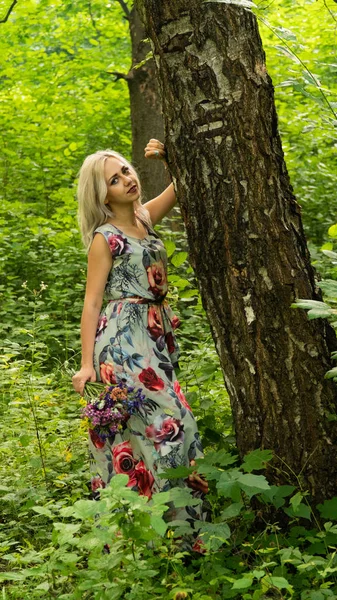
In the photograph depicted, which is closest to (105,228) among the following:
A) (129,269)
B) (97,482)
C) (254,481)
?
(129,269)

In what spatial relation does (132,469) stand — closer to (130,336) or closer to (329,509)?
(130,336)

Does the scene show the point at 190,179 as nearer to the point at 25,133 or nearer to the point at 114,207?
the point at 114,207

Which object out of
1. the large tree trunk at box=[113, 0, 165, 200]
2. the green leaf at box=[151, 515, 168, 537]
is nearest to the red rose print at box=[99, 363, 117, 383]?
the green leaf at box=[151, 515, 168, 537]

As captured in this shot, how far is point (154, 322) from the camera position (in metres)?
3.61

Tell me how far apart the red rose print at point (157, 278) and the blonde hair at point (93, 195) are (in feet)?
0.94

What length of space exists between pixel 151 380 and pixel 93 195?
82cm

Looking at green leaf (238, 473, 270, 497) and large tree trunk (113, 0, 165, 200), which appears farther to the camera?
large tree trunk (113, 0, 165, 200)

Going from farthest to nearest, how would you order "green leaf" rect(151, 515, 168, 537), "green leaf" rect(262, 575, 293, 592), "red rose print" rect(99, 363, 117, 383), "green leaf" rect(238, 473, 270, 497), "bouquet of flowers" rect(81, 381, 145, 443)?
"red rose print" rect(99, 363, 117, 383)
"bouquet of flowers" rect(81, 381, 145, 443)
"green leaf" rect(238, 473, 270, 497)
"green leaf" rect(262, 575, 293, 592)
"green leaf" rect(151, 515, 168, 537)

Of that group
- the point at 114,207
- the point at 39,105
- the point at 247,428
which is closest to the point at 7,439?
the point at 114,207

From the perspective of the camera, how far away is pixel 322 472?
3.04 metres

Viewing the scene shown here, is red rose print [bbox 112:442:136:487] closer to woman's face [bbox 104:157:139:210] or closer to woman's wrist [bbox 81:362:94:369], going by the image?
woman's wrist [bbox 81:362:94:369]

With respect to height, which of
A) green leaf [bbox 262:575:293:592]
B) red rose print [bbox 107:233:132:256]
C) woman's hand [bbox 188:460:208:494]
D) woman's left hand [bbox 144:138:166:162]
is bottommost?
woman's hand [bbox 188:460:208:494]

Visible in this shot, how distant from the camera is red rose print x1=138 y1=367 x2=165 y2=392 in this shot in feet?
11.5

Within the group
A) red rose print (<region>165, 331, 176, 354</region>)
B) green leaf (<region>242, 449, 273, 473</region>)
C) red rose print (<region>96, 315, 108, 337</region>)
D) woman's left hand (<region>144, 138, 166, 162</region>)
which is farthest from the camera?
red rose print (<region>165, 331, 176, 354</region>)
